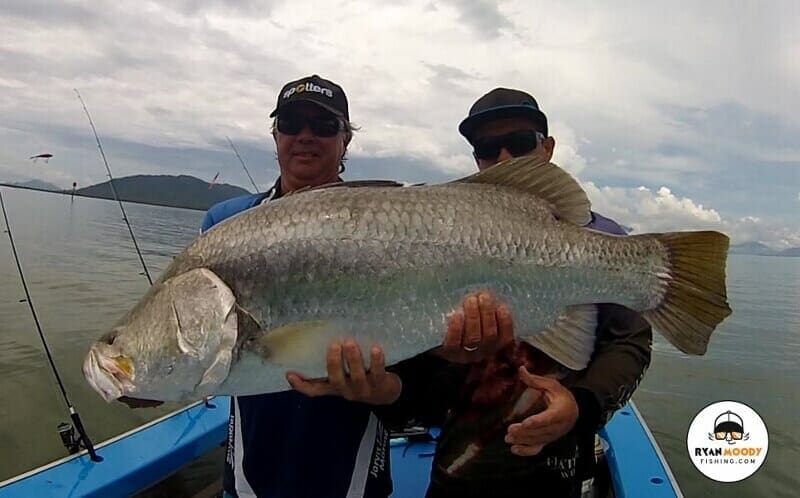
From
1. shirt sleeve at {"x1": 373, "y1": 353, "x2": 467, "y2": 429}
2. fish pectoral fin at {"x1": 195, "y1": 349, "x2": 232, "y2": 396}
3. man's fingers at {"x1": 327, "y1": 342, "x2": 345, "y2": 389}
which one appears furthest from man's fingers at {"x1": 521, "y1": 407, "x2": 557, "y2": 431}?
fish pectoral fin at {"x1": 195, "y1": 349, "x2": 232, "y2": 396}

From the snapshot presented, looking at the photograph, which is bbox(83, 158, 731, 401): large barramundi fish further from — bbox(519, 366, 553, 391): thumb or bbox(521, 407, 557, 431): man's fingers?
bbox(521, 407, 557, 431): man's fingers

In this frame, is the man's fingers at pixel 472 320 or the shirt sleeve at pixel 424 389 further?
the shirt sleeve at pixel 424 389

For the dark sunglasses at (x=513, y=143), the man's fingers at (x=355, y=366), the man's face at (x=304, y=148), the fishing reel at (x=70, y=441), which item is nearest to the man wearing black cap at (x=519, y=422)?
the man's fingers at (x=355, y=366)

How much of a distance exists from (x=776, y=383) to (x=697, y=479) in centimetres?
713

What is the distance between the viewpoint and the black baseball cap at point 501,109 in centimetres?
→ 275

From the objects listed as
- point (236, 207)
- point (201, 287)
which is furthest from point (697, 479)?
point (201, 287)

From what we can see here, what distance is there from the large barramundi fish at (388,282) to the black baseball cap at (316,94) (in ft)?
2.73

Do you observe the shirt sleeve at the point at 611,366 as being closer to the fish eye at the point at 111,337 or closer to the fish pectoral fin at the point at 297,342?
the fish pectoral fin at the point at 297,342

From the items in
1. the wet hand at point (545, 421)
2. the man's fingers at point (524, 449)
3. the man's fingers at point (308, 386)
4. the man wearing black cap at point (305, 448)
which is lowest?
the man wearing black cap at point (305, 448)

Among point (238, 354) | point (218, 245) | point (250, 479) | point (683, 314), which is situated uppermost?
point (218, 245)

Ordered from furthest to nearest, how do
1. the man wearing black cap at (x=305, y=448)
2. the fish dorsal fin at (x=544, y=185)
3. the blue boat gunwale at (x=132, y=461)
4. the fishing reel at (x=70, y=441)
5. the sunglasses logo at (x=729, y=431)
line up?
the sunglasses logo at (x=729, y=431) → the fishing reel at (x=70, y=441) → the blue boat gunwale at (x=132, y=461) → the man wearing black cap at (x=305, y=448) → the fish dorsal fin at (x=544, y=185)

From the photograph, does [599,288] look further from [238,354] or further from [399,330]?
[238,354]

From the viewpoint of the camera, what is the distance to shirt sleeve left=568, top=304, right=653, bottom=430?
212 cm

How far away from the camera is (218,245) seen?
1.89m
